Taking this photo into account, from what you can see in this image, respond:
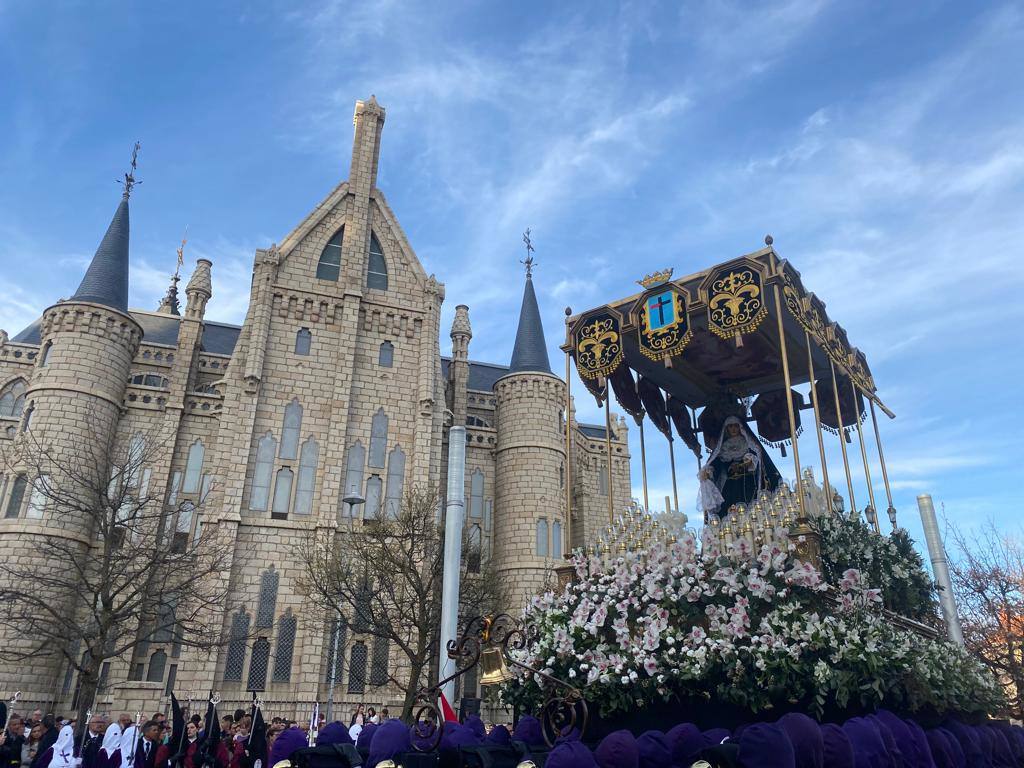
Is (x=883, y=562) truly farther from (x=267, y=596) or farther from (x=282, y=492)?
(x=282, y=492)

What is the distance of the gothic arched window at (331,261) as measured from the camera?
35.1 metres

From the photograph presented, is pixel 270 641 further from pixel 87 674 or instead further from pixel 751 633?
pixel 751 633

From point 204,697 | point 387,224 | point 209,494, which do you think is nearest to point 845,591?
point 204,697

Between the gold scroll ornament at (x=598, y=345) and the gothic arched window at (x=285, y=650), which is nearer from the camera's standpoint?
the gold scroll ornament at (x=598, y=345)

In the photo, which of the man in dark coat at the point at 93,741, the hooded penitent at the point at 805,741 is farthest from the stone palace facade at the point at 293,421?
the hooded penitent at the point at 805,741

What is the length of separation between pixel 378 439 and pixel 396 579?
301 inches

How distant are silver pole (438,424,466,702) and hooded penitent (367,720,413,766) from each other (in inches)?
165

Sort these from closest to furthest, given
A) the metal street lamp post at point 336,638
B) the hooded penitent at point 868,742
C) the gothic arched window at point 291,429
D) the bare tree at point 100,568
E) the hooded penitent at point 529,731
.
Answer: the hooded penitent at point 868,742 < the hooded penitent at point 529,731 < the bare tree at point 100,568 < the metal street lamp post at point 336,638 < the gothic arched window at point 291,429

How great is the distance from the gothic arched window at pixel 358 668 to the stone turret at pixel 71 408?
10265mm

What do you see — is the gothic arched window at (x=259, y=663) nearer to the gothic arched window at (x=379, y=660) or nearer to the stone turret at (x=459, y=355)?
the gothic arched window at (x=379, y=660)

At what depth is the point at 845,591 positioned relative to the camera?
7.89 metres

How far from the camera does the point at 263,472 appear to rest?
30578 millimetres

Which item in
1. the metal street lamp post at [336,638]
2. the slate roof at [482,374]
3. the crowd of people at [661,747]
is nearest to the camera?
the crowd of people at [661,747]

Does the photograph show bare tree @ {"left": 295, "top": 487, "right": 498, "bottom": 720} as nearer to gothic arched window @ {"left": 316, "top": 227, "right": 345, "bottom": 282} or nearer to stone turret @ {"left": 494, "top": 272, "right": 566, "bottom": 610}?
stone turret @ {"left": 494, "top": 272, "right": 566, "bottom": 610}
